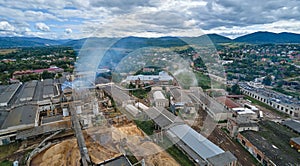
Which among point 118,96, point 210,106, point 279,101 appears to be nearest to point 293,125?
point 279,101

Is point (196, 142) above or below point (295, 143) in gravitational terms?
above

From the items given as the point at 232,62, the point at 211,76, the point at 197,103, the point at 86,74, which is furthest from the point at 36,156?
the point at 232,62

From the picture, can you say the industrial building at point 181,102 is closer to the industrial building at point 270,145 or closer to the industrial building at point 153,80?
the industrial building at point 153,80

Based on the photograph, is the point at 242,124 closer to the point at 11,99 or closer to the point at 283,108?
the point at 283,108

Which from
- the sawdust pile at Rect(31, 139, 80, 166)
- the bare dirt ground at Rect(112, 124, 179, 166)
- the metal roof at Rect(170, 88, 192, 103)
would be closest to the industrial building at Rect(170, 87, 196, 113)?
the metal roof at Rect(170, 88, 192, 103)

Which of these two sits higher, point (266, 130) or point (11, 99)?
point (11, 99)

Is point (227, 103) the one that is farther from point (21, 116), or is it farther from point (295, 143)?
point (21, 116)

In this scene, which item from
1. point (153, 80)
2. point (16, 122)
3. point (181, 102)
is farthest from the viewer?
point (153, 80)

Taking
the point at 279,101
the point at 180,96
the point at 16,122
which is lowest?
the point at 279,101

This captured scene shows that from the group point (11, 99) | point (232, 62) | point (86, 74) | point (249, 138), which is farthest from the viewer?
point (232, 62)
